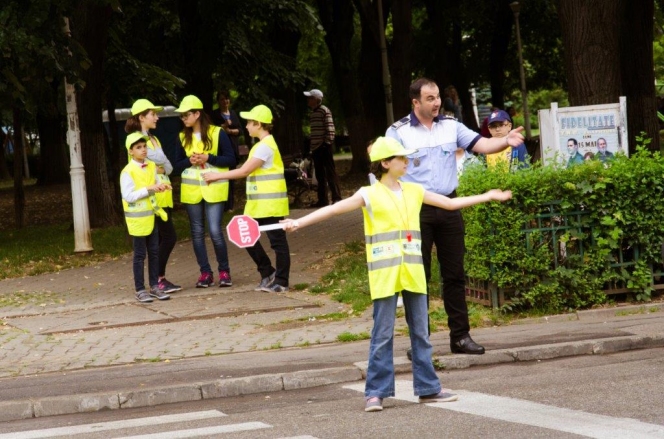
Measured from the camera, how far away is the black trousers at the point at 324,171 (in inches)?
888

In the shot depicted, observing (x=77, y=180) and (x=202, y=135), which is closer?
(x=202, y=135)

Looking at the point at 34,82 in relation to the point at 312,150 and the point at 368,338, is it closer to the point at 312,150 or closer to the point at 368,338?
the point at 312,150

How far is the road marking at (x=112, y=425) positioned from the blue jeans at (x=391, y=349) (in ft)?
3.49

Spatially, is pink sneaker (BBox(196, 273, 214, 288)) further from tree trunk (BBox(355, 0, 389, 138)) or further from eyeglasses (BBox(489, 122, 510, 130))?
tree trunk (BBox(355, 0, 389, 138))

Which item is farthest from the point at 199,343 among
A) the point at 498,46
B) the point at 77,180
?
the point at 498,46

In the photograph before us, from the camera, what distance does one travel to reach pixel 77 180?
59.2 ft

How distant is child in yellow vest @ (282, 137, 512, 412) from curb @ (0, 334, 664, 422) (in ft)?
4.06

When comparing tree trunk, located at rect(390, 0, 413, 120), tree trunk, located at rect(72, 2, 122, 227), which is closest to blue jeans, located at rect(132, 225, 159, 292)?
tree trunk, located at rect(72, 2, 122, 227)

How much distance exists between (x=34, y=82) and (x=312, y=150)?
4962 mm

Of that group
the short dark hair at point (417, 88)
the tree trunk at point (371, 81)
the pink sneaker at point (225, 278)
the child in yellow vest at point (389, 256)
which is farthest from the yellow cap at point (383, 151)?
the tree trunk at point (371, 81)

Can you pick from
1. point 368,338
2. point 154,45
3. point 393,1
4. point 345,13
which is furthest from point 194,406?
point 345,13

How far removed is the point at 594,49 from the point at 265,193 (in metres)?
4.50

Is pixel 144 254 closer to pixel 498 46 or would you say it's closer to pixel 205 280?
pixel 205 280

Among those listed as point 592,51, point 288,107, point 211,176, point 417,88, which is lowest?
point 211,176
